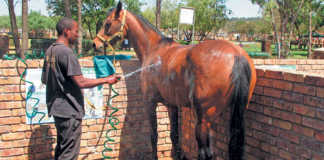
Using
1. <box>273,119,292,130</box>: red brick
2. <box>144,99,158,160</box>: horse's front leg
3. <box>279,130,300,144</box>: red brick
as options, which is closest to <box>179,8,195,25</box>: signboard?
<box>144,99,158,160</box>: horse's front leg

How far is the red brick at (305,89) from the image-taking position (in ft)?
8.95

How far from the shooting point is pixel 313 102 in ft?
8.90

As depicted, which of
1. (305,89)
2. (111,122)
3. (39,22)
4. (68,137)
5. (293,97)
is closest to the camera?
(305,89)

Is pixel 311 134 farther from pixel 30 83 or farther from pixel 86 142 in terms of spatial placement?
pixel 30 83

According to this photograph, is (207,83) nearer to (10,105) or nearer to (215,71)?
(215,71)

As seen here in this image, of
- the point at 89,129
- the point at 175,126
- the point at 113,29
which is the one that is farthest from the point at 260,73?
the point at 89,129

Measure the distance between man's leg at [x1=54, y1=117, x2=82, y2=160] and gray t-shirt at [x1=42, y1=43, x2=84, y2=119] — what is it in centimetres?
8

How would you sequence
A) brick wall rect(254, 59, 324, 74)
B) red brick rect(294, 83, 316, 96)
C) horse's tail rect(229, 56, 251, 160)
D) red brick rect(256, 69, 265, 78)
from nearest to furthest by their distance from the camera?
red brick rect(294, 83, 316, 96) < horse's tail rect(229, 56, 251, 160) < red brick rect(256, 69, 265, 78) < brick wall rect(254, 59, 324, 74)

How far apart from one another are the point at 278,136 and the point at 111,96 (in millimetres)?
2556

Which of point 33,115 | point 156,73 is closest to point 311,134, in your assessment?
point 156,73

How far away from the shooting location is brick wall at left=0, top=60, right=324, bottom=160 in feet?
9.20

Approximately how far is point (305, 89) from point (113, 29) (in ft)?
8.99

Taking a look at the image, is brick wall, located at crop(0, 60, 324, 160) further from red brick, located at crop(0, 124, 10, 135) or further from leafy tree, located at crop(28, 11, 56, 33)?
leafy tree, located at crop(28, 11, 56, 33)

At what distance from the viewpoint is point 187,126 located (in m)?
4.62
